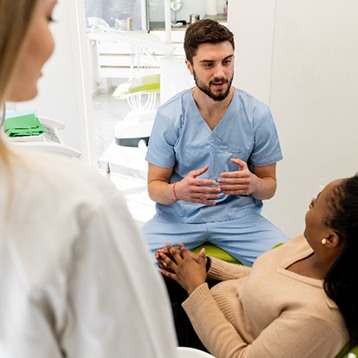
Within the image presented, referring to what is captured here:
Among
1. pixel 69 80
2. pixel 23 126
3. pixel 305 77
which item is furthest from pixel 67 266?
pixel 69 80

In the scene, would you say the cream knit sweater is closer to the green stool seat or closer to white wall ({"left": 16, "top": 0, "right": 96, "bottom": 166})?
the green stool seat

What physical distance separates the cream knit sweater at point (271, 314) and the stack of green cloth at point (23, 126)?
33.8 inches

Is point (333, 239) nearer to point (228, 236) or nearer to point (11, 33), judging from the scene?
point (228, 236)

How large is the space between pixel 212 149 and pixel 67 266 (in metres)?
1.35

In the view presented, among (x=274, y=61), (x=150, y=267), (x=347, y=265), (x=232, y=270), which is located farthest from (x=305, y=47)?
(x=150, y=267)

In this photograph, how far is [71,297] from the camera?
1.33ft

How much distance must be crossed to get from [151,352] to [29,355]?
0.11 meters

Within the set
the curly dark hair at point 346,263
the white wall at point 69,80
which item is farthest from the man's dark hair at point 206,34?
the curly dark hair at point 346,263

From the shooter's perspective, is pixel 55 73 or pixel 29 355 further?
pixel 55 73

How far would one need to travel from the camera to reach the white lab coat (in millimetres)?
387

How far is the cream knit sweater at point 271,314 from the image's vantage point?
39.2 inches

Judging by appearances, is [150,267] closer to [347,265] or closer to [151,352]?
[151,352]

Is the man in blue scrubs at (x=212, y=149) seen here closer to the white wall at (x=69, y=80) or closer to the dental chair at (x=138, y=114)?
the white wall at (x=69, y=80)

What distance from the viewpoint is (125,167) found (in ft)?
11.0
